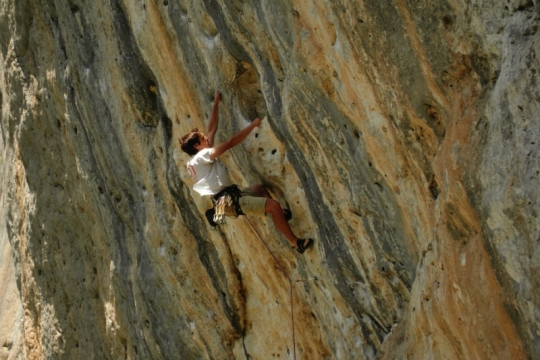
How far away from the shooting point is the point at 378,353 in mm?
6762

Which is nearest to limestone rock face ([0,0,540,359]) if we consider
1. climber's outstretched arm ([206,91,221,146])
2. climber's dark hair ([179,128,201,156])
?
climber's outstretched arm ([206,91,221,146])

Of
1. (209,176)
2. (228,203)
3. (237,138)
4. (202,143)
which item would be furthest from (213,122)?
(228,203)

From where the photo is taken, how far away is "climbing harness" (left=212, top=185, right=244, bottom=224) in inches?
276

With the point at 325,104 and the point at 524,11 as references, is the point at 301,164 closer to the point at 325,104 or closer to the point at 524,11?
the point at 325,104

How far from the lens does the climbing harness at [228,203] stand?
701 centimetres

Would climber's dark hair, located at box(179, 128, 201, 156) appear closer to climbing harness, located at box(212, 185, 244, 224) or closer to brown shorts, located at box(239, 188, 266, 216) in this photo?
climbing harness, located at box(212, 185, 244, 224)

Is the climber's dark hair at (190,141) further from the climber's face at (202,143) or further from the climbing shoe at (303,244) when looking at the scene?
the climbing shoe at (303,244)

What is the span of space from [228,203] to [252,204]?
0.19 meters

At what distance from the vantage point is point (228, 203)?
7.02m

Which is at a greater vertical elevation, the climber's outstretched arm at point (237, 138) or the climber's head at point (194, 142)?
the climber's outstretched arm at point (237, 138)

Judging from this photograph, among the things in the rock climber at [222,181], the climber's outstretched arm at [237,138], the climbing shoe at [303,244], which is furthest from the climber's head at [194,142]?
the climbing shoe at [303,244]

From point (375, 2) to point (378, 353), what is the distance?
2.56 metres

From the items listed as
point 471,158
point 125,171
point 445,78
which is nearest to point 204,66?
point 125,171

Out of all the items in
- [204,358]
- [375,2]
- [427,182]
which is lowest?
[204,358]
